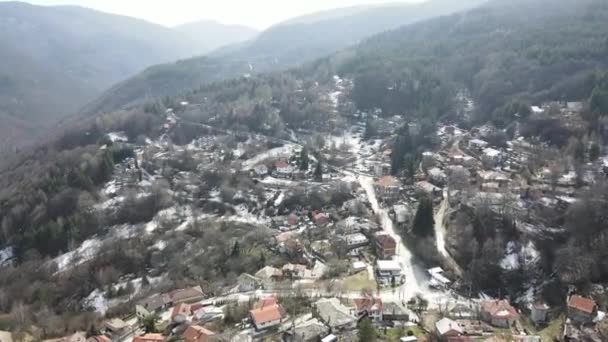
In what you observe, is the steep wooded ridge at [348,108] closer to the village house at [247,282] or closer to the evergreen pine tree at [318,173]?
the evergreen pine tree at [318,173]

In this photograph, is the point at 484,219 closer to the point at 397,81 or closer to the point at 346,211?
the point at 346,211

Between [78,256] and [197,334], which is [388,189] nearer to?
[197,334]

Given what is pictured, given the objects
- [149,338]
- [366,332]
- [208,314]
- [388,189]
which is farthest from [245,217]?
[366,332]

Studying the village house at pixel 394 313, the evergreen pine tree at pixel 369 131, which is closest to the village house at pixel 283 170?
the evergreen pine tree at pixel 369 131

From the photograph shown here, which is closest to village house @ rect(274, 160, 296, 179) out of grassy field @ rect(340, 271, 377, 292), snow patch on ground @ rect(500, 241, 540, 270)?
grassy field @ rect(340, 271, 377, 292)

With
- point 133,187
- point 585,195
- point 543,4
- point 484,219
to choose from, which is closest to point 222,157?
point 133,187
